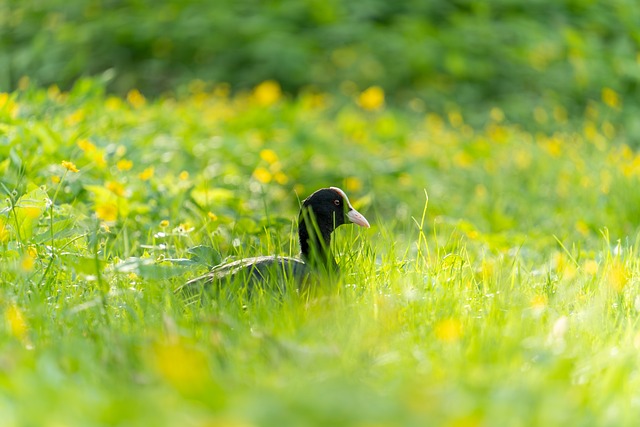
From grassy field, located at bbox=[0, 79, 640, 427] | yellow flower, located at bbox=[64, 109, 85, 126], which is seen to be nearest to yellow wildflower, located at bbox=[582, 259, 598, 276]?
grassy field, located at bbox=[0, 79, 640, 427]

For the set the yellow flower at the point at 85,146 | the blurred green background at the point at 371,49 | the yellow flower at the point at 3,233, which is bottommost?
the blurred green background at the point at 371,49

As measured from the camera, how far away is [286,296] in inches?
130

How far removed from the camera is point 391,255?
3.70 m

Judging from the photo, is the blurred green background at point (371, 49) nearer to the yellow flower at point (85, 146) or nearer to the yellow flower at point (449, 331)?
the yellow flower at point (85, 146)

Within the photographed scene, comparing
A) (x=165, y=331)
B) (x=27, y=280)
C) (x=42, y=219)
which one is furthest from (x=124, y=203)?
(x=165, y=331)

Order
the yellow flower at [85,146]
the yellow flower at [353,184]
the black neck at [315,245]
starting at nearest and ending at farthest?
1. the black neck at [315,245]
2. the yellow flower at [85,146]
3. the yellow flower at [353,184]

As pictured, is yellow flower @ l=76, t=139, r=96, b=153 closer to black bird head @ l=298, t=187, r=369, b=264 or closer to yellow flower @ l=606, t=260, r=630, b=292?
black bird head @ l=298, t=187, r=369, b=264

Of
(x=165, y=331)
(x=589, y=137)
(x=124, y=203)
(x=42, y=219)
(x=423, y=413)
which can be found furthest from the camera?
(x=589, y=137)

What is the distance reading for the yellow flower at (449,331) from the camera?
8.58ft

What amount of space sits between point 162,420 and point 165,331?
3.19 feet

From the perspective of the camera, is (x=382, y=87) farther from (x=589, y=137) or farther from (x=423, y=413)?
(x=423, y=413)

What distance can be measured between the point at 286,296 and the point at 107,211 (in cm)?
136

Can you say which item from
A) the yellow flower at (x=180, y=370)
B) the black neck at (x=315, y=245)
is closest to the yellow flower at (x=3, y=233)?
the black neck at (x=315, y=245)

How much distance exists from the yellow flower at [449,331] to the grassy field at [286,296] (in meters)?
0.02
